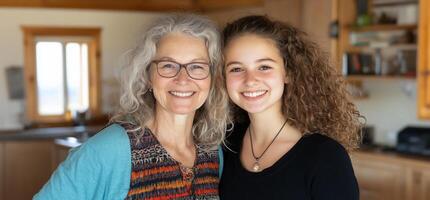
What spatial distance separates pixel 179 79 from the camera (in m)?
1.85

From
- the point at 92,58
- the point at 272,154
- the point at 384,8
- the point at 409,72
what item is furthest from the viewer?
the point at 92,58

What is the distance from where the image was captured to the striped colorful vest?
5.85ft

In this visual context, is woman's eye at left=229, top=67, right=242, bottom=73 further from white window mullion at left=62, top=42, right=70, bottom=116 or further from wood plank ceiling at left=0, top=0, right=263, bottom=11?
white window mullion at left=62, top=42, right=70, bottom=116

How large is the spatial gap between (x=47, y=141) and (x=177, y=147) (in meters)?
4.53

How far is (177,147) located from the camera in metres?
1.97

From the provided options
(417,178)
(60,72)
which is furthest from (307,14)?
(60,72)

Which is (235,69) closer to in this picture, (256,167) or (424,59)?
(256,167)

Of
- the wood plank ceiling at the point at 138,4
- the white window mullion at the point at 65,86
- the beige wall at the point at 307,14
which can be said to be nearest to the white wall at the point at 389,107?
the beige wall at the point at 307,14

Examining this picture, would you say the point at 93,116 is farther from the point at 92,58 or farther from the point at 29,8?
the point at 29,8

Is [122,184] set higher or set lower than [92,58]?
lower

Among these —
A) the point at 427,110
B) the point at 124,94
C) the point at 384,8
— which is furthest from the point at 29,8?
the point at 124,94

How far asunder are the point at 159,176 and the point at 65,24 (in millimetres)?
5601

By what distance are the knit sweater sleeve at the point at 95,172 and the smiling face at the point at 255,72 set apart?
1.38ft

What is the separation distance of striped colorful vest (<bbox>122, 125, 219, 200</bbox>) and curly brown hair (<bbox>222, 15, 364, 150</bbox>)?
1.20 ft
